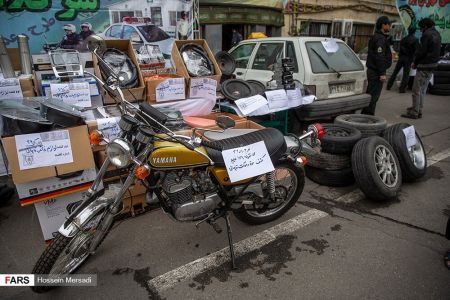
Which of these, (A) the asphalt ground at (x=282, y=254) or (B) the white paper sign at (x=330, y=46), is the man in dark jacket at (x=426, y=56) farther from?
(A) the asphalt ground at (x=282, y=254)

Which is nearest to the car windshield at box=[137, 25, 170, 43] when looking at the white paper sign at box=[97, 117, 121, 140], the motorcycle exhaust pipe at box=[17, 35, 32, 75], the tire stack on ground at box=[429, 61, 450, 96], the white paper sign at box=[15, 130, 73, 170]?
the motorcycle exhaust pipe at box=[17, 35, 32, 75]

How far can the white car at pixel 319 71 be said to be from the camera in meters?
4.66

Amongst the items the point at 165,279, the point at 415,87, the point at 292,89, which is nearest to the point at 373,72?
the point at 415,87

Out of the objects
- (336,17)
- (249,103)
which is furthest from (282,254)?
(336,17)

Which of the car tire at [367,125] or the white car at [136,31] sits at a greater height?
the white car at [136,31]

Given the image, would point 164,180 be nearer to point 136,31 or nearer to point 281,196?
point 281,196

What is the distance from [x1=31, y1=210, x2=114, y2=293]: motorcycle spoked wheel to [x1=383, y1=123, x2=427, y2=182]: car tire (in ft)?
10.7

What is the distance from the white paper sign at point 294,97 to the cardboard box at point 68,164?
2612mm

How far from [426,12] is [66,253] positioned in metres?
13.6

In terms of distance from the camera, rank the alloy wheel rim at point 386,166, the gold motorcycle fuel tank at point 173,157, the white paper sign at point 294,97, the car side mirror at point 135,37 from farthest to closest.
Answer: the car side mirror at point 135,37 → the white paper sign at point 294,97 → the alloy wheel rim at point 386,166 → the gold motorcycle fuel tank at point 173,157

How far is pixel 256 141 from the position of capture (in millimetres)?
2414

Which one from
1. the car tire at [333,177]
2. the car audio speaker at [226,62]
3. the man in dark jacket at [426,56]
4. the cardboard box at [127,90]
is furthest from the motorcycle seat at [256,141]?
the man in dark jacket at [426,56]

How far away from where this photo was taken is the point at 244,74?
570 cm

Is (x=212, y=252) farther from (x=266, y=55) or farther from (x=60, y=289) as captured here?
(x=266, y=55)
